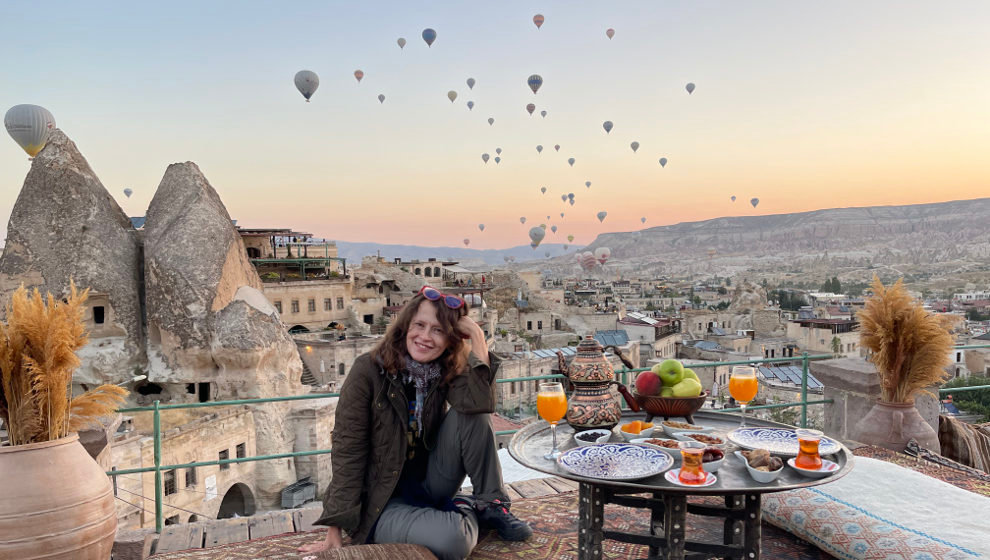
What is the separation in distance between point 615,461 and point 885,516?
153 centimetres

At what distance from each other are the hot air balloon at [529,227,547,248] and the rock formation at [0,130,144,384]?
34790 millimetres

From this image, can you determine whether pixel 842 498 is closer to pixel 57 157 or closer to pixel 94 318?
pixel 94 318

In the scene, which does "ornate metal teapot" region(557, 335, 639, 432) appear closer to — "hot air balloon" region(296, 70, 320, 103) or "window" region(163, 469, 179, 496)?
"window" region(163, 469, 179, 496)

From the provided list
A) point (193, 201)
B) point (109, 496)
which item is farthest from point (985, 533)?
point (193, 201)

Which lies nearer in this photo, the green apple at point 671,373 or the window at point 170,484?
the green apple at point 671,373

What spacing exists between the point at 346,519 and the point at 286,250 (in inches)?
1769

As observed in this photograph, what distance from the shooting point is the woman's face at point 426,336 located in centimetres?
299

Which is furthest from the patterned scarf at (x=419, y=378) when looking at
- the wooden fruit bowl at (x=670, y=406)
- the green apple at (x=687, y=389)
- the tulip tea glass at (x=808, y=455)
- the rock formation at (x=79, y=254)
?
the rock formation at (x=79, y=254)

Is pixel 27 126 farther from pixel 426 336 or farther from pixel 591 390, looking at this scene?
pixel 591 390

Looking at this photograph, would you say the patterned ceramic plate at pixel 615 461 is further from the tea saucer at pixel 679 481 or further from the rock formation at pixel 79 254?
the rock formation at pixel 79 254

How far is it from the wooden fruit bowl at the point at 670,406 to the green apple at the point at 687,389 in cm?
3

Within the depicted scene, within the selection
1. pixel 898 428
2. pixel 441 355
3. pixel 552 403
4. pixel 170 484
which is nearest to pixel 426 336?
pixel 441 355

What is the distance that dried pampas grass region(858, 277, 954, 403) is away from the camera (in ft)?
14.1

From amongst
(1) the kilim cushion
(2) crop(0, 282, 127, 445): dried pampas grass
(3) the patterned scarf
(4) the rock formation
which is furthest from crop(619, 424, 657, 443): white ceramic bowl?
(4) the rock formation
